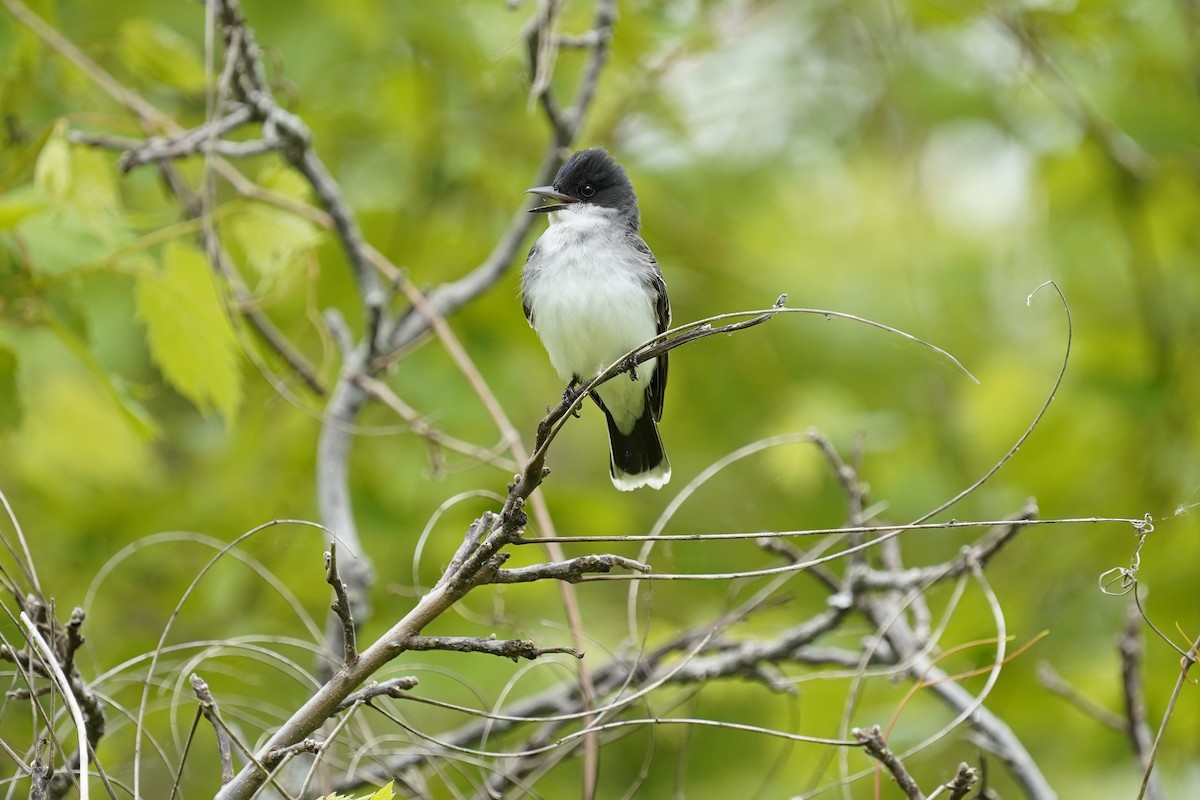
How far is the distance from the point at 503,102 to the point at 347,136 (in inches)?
26.6

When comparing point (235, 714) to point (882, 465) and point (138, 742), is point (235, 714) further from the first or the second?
point (882, 465)

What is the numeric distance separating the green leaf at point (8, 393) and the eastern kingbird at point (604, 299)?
133 cm

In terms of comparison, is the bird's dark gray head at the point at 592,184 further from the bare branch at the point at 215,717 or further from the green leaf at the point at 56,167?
the bare branch at the point at 215,717

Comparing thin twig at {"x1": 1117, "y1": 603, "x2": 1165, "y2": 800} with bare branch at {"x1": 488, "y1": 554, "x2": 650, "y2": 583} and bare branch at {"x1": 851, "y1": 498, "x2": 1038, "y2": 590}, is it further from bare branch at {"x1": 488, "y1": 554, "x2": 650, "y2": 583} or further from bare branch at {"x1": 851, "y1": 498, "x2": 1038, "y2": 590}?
bare branch at {"x1": 488, "y1": 554, "x2": 650, "y2": 583}

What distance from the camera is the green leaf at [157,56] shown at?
3.99m

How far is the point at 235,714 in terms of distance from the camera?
2.76 meters

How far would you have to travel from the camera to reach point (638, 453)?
3711 mm

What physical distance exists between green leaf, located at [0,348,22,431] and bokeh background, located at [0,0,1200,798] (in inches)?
0.4

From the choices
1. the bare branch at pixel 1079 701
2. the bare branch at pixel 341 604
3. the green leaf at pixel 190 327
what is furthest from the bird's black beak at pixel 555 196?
the bare branch at pixel 341 604

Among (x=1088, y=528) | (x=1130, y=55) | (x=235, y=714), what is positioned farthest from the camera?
(x=1130, y=55)

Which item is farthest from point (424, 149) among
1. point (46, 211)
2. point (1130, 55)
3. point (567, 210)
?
point (1130, 55)

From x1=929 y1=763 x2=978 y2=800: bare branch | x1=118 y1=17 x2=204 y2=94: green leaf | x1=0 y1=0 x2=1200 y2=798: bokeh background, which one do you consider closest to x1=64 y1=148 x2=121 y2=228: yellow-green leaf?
x1=0 y1=0 x2=1200 y2=798: bokeh background

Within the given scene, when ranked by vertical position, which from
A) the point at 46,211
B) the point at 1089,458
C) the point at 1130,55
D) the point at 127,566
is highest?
the point at 46,211

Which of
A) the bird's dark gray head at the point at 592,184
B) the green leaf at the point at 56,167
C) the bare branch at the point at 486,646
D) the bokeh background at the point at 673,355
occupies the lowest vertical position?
the bokeh background at the point at 673,355
